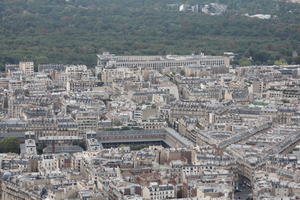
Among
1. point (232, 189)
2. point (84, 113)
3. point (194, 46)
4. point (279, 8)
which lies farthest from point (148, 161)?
point (279, 8)

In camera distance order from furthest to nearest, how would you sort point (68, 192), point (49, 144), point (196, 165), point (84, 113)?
point (84, 113) < point (49, 144) < point (196, 165) < point (68, 192)

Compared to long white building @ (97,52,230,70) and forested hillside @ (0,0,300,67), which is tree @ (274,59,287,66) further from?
long white building @ (97,52,230,70)

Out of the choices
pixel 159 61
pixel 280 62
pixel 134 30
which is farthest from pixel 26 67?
pixel 134 30

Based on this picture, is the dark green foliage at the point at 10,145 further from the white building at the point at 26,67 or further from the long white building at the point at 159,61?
the long white building at the point at 159,61

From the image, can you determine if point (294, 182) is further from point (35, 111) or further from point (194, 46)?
point (194, 46)

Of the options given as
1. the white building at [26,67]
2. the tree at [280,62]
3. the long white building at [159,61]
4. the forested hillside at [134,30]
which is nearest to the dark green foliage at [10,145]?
the white building at [26,67]

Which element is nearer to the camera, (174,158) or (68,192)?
(68,192)
